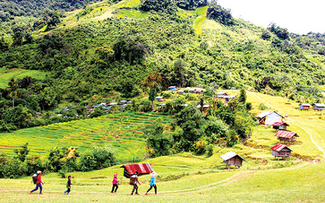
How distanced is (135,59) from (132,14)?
7338 centimetres

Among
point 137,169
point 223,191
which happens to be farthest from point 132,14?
point 223,191

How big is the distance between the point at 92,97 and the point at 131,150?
49112mm

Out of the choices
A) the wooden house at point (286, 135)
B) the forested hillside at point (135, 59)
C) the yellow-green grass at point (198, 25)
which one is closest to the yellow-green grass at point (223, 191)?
the wooden house at point (286, 135)

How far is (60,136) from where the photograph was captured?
63781 mm

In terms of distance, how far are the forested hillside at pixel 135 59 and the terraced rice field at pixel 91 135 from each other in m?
10.3

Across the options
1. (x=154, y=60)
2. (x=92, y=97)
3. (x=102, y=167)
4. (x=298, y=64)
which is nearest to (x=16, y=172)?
(x=102, y=167)

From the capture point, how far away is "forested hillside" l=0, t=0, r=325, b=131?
9550 centimetres

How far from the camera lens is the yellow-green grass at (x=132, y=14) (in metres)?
168

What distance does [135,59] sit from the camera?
112 m

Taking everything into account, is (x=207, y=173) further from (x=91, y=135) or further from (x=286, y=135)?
(x=91, y=135)

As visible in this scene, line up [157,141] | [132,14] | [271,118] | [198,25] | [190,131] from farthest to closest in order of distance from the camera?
1. [198,25]
2. [132,14]
3. [271,118]
4. [190,131]
5. [157,141]

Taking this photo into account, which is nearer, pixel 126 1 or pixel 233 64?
pixel 233 64

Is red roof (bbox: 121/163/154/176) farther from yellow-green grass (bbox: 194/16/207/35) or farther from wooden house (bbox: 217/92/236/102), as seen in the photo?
yellow-green grass (bbox: 194/16/207/35)

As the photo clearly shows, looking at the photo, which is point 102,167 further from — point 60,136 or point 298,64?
point 298,64
